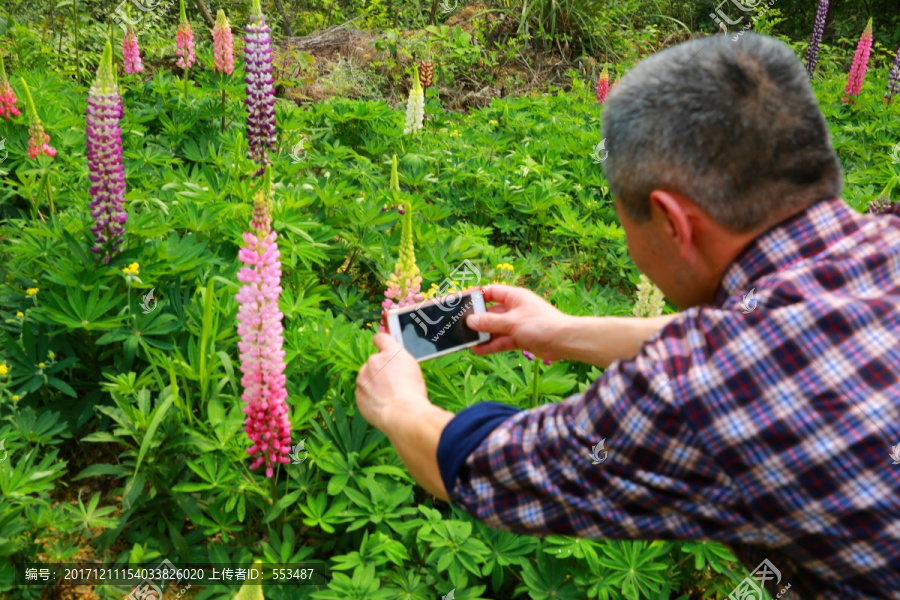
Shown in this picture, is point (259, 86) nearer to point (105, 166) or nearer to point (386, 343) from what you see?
point (105, 166)

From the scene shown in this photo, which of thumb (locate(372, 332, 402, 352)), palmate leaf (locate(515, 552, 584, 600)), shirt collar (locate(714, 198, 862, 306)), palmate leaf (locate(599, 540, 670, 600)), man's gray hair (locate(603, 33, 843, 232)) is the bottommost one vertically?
palmate leaf (locate(515, 552, 584, 600))

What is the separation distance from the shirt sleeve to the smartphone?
0.66m

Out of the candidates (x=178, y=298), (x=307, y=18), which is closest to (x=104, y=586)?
(x=178, y=298)

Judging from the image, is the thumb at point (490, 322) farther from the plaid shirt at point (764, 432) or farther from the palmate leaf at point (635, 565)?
the plaid shirt at point (764, 432)

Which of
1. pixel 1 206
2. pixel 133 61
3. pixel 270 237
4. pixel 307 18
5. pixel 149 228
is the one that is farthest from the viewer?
pixel 307 18

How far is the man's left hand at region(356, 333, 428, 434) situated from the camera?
5.43ft

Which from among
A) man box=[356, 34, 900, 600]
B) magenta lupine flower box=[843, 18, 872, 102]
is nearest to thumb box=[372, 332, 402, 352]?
man box=[356, 34, 900, 600]

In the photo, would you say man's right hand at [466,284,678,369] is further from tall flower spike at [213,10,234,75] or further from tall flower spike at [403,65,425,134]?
tall flower spike at [213,10,234,75]

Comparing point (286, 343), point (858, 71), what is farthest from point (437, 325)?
point (858, 71)

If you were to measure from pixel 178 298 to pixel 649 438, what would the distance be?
2.04 m

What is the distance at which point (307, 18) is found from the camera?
9.27 m

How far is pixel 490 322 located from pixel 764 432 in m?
1.12

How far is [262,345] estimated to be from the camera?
6.80 ft

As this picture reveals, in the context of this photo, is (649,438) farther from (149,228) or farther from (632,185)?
(149,228)
